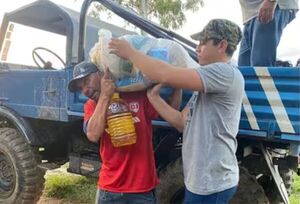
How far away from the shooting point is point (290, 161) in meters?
3.16

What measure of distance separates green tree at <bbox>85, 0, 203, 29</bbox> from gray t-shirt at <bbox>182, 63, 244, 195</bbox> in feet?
47.5

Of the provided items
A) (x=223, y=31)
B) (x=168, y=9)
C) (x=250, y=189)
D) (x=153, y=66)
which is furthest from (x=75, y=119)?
(x=168, y=9)

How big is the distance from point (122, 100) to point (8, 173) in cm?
276

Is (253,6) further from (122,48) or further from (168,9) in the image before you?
(168,9)

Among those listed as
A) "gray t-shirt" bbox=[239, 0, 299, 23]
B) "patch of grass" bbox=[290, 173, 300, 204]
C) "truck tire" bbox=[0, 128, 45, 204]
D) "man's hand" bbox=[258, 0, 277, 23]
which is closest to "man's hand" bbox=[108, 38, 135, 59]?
"man's hand" bbox=[258, 0, 277, 23]

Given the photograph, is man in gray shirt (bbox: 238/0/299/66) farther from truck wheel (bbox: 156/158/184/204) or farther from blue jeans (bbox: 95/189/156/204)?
blue jeans (bbox: 95/189/156/204)

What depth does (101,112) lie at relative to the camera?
253cm

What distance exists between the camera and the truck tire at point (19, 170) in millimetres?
4637

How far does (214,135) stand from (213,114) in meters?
0.11

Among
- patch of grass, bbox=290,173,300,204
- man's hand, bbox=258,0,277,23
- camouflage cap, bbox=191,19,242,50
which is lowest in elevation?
patch of grass, bbox=290,173,300,204

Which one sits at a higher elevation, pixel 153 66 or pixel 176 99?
pixel 153 66

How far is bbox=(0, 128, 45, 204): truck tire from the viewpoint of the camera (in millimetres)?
4637

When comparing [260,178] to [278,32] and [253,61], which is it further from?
[278,32]

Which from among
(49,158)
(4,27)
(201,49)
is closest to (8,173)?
(49,158)
